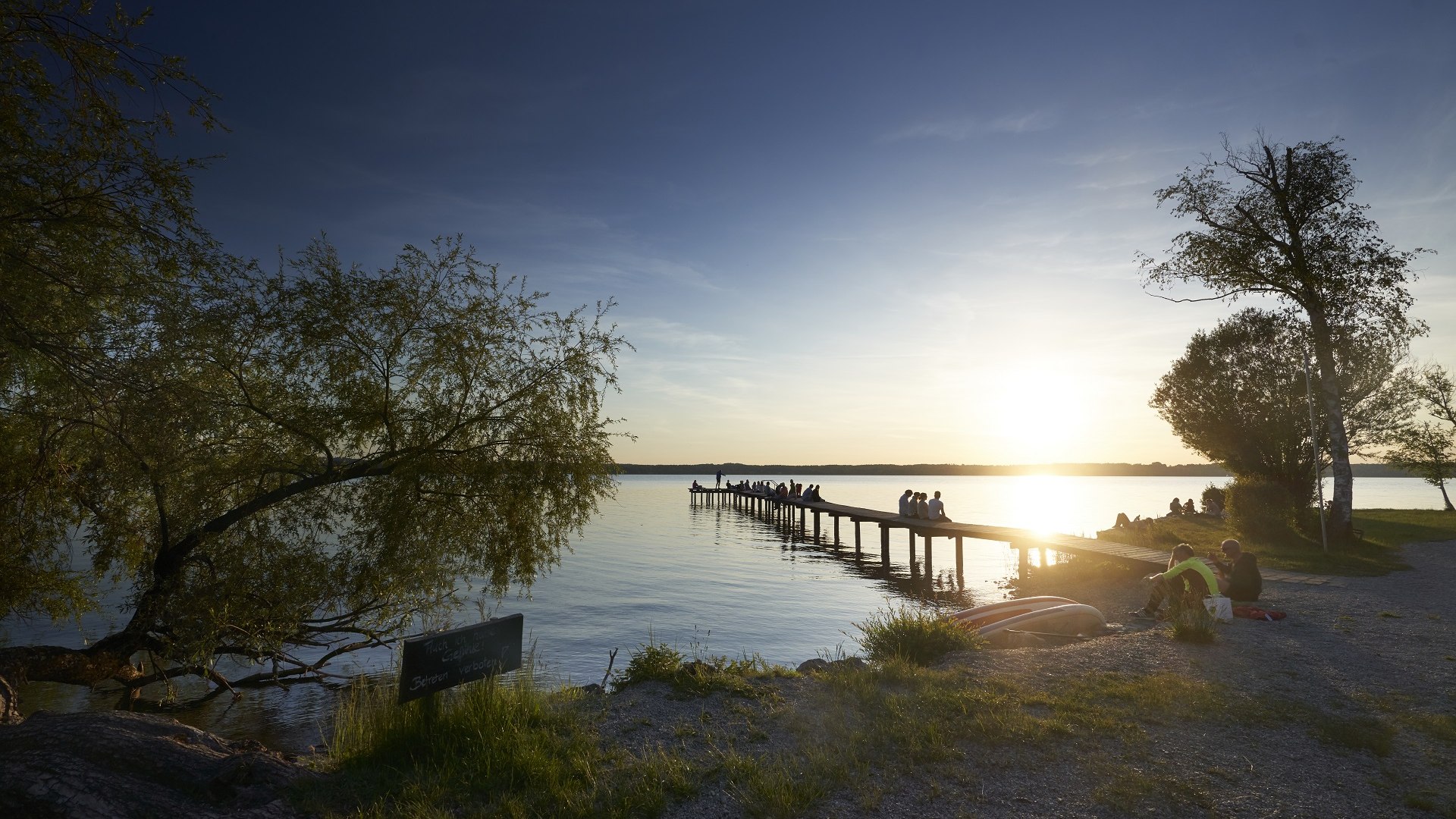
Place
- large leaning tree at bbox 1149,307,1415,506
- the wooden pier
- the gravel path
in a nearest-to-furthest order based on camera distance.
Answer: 1. the gravel path
2. the wooden pier
3. large leaning tree at bbox 1149,307,1415,506

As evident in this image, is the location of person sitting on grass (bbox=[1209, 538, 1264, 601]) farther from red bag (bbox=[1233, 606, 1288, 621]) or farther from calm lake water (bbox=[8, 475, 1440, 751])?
calm lake water (bbox=[8, 475, 1440, 751])

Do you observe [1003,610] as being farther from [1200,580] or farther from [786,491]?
[786,491]

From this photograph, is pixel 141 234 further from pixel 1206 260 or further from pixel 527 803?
pixel 1206 260

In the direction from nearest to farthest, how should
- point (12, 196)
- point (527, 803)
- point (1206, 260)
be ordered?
1. point (527, 803)
2. point (12, 196)
3. point (1206, 260)

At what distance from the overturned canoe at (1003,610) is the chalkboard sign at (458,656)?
8.97 meters

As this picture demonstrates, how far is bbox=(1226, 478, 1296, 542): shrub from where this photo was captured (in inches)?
894

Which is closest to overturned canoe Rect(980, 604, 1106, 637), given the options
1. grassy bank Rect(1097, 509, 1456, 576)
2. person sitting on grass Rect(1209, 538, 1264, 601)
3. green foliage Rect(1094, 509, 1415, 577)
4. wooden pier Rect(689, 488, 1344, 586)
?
person sitting on grass Rect(1209, 538, 1264, 601)

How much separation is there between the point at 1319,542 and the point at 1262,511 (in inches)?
76.6

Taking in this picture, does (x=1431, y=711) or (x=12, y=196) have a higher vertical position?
(x=12, y=196)

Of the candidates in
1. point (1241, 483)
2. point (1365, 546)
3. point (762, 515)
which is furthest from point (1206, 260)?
point (762, 515)

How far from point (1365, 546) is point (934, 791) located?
74.9 feet

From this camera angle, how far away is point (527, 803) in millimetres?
5371

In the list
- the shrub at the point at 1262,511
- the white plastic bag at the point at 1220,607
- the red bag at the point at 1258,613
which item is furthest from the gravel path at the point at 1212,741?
the shrub at the point at 1262,511

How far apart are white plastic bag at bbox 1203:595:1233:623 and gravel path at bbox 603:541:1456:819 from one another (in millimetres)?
568
